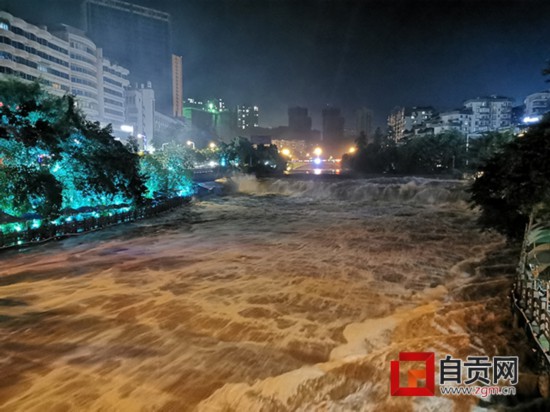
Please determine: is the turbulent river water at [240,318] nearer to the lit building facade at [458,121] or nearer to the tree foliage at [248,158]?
the tree foliage at [248,158]

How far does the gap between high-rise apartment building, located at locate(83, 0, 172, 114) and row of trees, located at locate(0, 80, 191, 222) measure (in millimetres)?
96488

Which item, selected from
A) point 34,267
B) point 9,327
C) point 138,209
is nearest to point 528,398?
point 9,327

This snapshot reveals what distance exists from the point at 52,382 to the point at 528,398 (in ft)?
29.6

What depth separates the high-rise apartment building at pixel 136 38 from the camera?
11138 centimetres

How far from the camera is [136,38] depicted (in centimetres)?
12212

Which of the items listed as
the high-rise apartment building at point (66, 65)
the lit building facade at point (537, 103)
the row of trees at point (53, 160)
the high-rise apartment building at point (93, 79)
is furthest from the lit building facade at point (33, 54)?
the lit building facade at point (537, 103)

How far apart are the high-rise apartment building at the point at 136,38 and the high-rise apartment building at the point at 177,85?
6.45 metres

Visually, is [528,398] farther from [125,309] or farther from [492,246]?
[492,246]

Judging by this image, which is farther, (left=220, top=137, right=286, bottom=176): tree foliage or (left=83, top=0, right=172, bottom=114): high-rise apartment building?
(left=83, top=0, right=172, bottom=114): high-rise apartment building

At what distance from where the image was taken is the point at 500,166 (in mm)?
11500

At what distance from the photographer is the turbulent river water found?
300 inches

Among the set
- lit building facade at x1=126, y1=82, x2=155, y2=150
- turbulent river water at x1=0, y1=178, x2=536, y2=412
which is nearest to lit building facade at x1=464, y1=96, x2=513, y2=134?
lit building facade at x1=126, y1=82, x2=155, y2=150

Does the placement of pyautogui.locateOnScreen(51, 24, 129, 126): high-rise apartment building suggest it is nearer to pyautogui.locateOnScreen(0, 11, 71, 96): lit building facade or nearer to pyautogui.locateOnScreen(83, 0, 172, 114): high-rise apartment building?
pyautogui.locateOnScreen(0, 11, 71, 96): lit building facade

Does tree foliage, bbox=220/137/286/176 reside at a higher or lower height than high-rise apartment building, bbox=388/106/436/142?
lower
